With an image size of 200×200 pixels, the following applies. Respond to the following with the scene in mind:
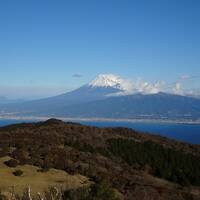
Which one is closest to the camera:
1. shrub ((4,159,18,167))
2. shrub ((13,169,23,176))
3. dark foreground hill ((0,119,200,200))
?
dark foreground hill ((0,119,200,200))

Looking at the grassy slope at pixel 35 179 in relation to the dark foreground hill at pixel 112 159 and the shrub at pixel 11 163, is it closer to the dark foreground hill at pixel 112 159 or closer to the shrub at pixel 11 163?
the shrub at pixel 11 163

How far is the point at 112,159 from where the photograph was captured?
28.3 m

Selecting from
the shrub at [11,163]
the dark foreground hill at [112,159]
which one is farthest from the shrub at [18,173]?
the shrub at [11,163]

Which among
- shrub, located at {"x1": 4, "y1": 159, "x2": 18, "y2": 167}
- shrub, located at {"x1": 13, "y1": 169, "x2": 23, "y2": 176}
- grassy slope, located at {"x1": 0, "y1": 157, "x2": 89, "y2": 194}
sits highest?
shrub, located at {"x1": 4, "y1": 159, "x2": 18, "y2": 167}

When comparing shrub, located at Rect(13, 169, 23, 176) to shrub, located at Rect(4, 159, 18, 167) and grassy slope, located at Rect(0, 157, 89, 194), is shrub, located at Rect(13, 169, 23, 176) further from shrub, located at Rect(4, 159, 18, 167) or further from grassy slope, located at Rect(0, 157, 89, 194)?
shrub, located at Rect(4, 159, 18, 167)

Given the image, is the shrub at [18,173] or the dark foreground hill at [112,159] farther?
the shrub at [18,173]

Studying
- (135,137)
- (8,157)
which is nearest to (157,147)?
(135,137)

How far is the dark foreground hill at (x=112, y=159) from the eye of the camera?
62.1 ft

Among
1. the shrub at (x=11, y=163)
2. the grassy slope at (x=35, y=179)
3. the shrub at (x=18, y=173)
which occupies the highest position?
the shrub at (x=11, y=163)

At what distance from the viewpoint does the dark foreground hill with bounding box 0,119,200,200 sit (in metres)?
18.9

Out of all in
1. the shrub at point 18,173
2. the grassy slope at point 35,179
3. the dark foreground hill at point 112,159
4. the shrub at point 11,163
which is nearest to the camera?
the grassy slope at point 35,179

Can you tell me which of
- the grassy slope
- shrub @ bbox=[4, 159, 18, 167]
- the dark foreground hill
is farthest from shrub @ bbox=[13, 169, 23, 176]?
shrub @ bbox=[4, 159, 18, 167]

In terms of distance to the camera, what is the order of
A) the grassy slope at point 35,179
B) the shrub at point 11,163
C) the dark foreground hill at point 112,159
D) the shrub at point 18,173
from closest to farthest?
the grassy slope at point 35,179
the dark foreground hill at point 112,159
the shrub at point 18,173
the shrub at point 11,163

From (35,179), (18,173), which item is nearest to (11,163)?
(18,173)
